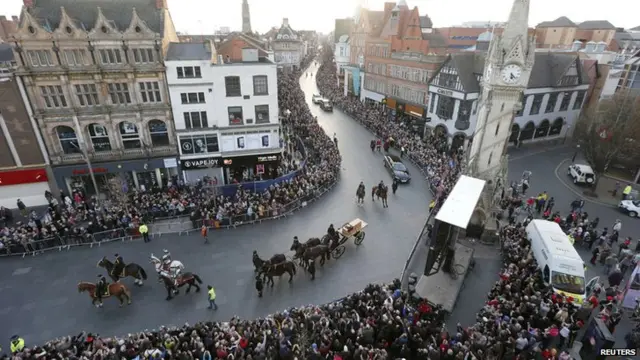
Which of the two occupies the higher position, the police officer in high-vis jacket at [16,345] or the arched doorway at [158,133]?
the arched doorway at [158,133]

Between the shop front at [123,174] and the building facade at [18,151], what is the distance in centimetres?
132

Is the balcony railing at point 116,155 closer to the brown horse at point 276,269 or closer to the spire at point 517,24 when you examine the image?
the brown horse at point 276,269

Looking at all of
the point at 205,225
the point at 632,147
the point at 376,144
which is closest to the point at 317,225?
the point at 205,225

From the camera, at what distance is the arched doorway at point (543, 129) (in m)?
43.6

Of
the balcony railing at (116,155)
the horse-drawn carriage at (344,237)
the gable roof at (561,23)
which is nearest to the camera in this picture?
the horse-drawn carriage at (344,237)

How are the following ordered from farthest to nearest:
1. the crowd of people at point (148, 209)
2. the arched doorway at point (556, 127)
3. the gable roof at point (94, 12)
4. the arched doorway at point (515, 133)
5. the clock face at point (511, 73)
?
the arched doorway at point (556, 127) < the arched doorway at point (515, 133) < the gable roof at point (94, 12) < the crowd of people at point (148, 209) < the clock face at point (511, 73)

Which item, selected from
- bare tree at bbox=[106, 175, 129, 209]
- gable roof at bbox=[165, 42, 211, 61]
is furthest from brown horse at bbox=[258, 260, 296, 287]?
gable roof at bbox=[165, 42, 211, 61]

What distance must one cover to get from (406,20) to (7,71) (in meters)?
45.4

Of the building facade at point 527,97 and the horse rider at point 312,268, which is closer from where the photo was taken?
the horse rider at point 312,268

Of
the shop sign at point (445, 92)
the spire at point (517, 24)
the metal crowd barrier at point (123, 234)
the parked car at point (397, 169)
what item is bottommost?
the metal crowd barrier at point (123, 234)

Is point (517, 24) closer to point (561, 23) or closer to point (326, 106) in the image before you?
point (326, 106)

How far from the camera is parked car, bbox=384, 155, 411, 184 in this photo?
1224 inches

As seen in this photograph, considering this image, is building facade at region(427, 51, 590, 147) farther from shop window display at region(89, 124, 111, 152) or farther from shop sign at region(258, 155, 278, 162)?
shop window display at region(89, 124, 111, 152)

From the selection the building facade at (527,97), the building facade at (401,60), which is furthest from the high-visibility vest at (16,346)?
the building facade at (401,60)
